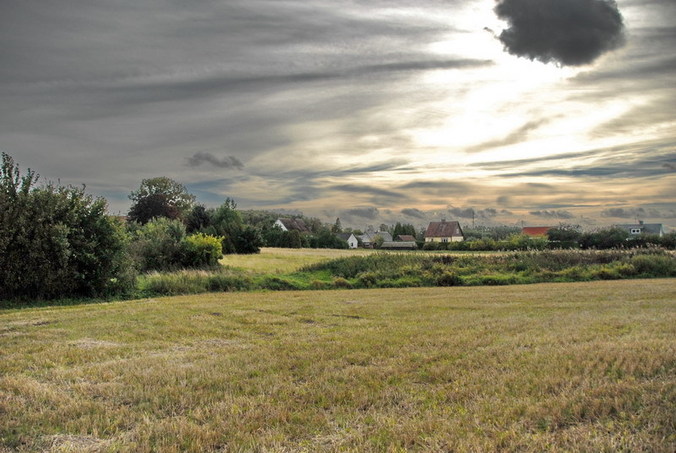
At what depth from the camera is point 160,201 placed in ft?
190

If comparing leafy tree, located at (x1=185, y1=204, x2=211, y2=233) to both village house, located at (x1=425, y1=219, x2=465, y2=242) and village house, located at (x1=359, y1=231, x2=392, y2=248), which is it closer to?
village house, located at (x1=425, y1=219, x2=465, y2=242)

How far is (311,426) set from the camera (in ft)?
16.0

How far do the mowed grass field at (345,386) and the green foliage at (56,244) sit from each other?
710 cm

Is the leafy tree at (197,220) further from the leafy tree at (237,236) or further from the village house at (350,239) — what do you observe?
the village house at (350,239)

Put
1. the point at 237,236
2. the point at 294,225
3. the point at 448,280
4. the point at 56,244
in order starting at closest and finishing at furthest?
the point at 56,244, the point at 448,280, the point at 237,236, the point at 294,225

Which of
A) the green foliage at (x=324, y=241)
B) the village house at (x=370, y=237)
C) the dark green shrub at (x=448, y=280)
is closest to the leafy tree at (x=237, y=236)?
the green foliage at (x=324, y=241)

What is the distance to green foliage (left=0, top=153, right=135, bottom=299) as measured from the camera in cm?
1719

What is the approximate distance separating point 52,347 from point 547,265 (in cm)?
2725

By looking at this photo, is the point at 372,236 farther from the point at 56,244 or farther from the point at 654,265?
the point at 56,244

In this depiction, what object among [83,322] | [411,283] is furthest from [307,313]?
[411,283]

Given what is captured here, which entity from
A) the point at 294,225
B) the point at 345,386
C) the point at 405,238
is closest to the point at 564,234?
the point at 405,238

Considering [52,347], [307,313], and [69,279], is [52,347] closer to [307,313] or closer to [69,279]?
[307,313]

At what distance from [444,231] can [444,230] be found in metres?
0.24

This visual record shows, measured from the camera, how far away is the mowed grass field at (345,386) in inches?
179
